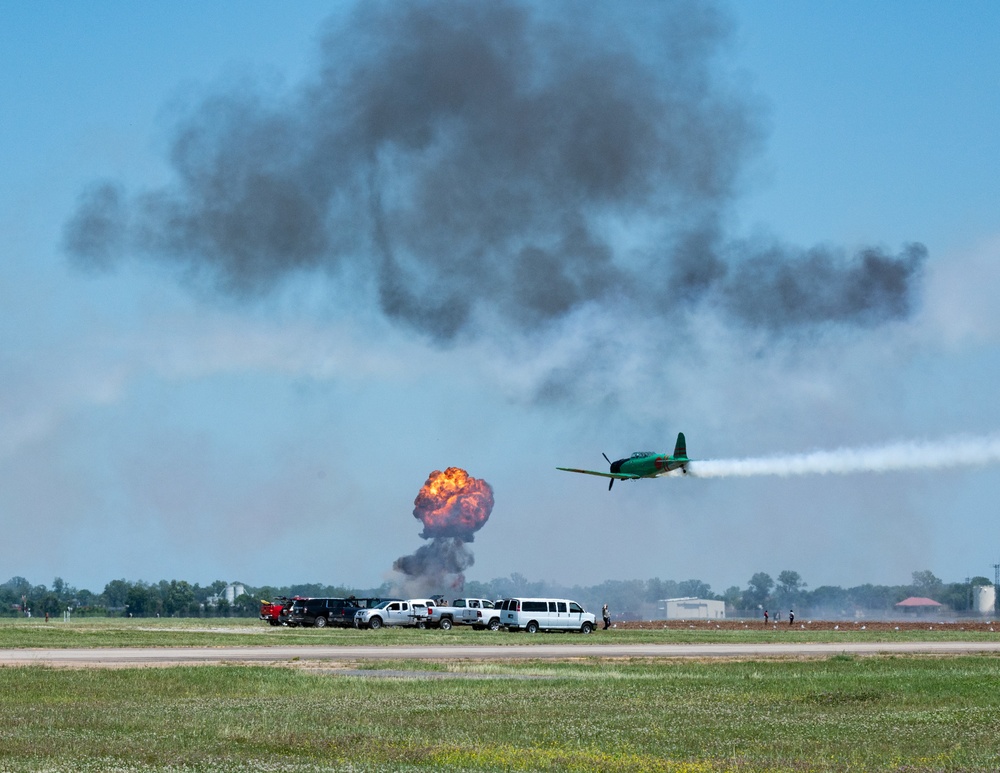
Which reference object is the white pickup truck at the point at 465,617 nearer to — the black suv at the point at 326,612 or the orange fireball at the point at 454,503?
the black suv at the point at 326,612

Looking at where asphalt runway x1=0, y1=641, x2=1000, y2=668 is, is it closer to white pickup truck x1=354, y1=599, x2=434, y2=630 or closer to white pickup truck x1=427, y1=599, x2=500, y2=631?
white pickup truck x1=427, y1=599, x2=500, y2=631

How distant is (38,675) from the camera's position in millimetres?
37219

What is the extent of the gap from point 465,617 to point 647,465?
15937 millimetres

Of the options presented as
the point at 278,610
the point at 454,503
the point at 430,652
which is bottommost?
the point at 430,652

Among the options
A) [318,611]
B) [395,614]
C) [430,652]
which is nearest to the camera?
[430,652]

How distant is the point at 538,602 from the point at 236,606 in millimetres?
122320

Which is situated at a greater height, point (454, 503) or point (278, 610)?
point (454, 503)

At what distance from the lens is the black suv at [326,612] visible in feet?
277

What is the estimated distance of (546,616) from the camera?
80.1 meters

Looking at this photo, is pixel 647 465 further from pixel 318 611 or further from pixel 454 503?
pixel 454 503

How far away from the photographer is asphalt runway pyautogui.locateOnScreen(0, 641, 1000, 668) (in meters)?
45.4

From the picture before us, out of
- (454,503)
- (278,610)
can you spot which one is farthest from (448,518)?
(278,610)

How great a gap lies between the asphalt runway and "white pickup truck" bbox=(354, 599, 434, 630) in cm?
2513

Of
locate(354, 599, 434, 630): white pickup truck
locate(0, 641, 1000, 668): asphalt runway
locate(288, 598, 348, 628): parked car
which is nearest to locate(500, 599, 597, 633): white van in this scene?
locate(354, 599, 434, 630): white pickup truck
